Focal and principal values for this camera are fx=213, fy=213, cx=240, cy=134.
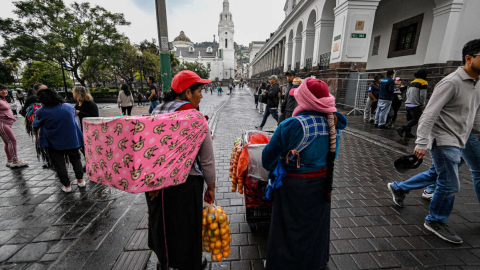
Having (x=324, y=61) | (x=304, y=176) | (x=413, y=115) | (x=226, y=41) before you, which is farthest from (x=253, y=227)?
(x=226, y=41)

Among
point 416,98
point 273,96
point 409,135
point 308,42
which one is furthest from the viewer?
point 308,42

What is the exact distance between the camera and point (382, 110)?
7938 millimetres

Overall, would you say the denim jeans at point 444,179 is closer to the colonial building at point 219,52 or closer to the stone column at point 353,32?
the stone column at point 353,32

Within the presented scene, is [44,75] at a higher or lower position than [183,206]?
higher

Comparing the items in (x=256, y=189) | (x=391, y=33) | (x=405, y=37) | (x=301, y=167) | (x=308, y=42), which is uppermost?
(x=308, y=42)

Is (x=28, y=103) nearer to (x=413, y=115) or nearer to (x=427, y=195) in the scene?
(x=427, y=195)

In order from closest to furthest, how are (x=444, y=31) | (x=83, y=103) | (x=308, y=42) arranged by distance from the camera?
(x=83, y=103), (x=444, y=31), (x=308, y=42)

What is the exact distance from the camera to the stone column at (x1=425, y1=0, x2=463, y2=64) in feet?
31.3

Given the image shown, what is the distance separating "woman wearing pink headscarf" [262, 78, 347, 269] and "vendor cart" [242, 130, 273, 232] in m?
0.40

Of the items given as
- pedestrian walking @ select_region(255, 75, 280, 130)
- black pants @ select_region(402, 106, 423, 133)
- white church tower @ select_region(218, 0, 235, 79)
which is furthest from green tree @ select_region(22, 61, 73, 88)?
white church tower @ select_region(218, 0, 235, 79)

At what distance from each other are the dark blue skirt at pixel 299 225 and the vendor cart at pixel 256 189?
520mm

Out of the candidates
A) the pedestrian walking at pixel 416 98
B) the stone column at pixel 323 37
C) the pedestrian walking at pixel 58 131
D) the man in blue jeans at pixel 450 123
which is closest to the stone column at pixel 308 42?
the stone column at pixel 323 37

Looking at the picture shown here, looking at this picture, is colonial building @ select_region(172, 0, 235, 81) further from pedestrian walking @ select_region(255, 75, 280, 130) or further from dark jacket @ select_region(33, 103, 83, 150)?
dark jacket @ select_region(33, 103, 83, 150)

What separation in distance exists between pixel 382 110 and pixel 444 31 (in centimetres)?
602
